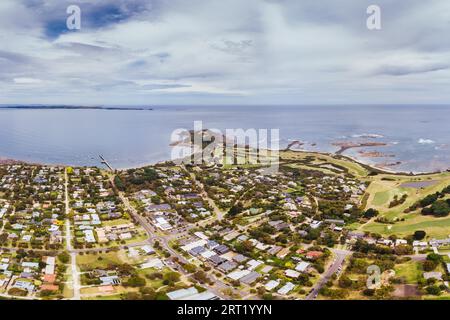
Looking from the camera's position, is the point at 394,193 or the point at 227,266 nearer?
the point at 227,266

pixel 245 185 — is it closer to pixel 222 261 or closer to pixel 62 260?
pixel 222 261

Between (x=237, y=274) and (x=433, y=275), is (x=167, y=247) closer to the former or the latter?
(x=237, y=274)

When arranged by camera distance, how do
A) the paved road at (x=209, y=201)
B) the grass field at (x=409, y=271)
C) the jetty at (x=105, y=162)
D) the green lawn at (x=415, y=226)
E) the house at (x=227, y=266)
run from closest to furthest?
the grass field at (x=409, y=271) < the house at (x=227, y=266) < the green lawn at (x=415, y=226) < the paved road at (x=209, y=201) < the jetty at (x=105, y=162)

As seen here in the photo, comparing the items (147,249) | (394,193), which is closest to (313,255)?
(147,249)

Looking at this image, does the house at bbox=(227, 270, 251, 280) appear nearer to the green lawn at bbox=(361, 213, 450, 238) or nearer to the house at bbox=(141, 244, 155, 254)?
the house at bbox=(141, 244, 155, 254)

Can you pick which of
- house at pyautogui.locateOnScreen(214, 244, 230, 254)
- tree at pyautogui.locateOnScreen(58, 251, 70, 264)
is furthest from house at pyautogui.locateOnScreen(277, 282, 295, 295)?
tree at pyautogui.locateOnScreen(58, 251, 70, 264)

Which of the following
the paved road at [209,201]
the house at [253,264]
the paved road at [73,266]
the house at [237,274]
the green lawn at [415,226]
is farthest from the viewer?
the paved road at [209,201]

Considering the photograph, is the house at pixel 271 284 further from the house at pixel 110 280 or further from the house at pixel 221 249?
the house at pixel 110 280

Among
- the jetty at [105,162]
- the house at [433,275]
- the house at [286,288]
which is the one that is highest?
the jetty at [105,162]

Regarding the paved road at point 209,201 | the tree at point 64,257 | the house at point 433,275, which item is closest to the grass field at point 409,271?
the house at point 433,275

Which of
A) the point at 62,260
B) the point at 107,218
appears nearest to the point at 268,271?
the point at 62,260
